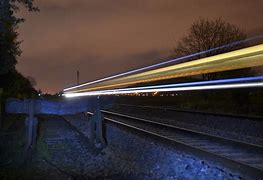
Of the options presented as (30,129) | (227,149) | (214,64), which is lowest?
(227,149)

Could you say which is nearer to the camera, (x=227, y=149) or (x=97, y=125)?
(x=227, y=149)

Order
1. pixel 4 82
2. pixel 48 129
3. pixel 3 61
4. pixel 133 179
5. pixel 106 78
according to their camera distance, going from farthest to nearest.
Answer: pixel 106 78 < pixel 4 82 < pixel 3 61 < pixel 48 129 < pixel 133 179

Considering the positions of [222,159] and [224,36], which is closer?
[222,159]

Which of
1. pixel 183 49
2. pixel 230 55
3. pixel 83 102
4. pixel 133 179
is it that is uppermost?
pixel 183 49

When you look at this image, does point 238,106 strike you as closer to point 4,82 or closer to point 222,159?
point 4,82

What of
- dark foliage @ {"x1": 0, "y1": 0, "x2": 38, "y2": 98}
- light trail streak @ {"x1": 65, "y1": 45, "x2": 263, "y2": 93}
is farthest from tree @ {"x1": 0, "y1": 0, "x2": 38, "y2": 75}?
light trail streak @ {"x1": 65, "y1": 45, "x2": 263, "y2": 93}

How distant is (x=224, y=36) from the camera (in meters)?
43.8

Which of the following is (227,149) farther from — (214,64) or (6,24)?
(6,24)

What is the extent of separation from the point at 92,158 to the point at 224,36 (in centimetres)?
3275

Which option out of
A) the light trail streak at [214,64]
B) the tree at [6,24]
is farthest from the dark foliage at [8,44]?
the light trail streak at [214,64]

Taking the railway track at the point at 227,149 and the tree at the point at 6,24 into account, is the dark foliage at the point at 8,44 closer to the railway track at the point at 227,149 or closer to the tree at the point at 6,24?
the tree at the point at 6,24

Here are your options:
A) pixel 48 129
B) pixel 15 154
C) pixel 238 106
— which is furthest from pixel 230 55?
pixel 238 106

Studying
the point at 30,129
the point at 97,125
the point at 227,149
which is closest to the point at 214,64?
the point at 227,149

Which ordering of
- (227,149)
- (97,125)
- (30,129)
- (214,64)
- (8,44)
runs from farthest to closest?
(8,44)
(97,125)
(30,129)
(214,64)
(227,149)
